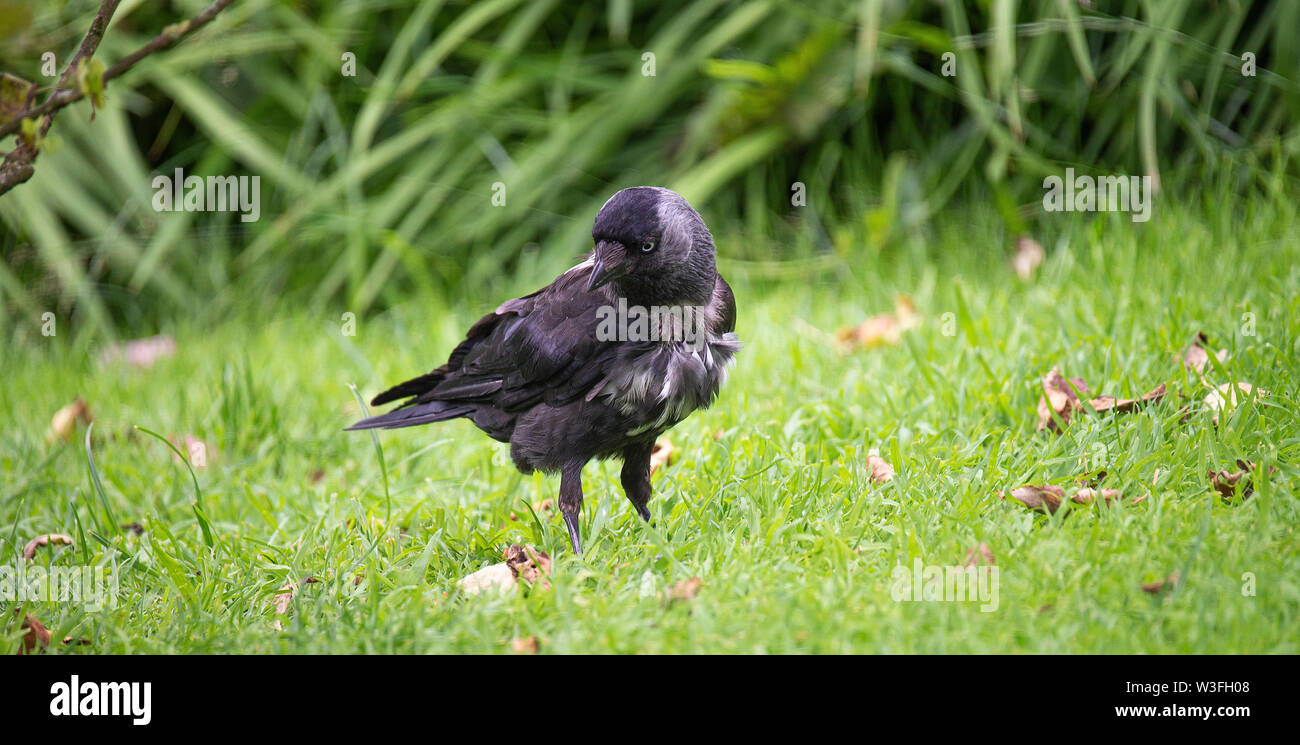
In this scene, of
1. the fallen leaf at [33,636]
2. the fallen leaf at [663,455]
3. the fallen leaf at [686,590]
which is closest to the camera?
the fallen leaf at [686,590]

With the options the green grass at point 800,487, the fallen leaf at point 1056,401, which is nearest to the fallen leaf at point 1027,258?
the green grass at point 800,487

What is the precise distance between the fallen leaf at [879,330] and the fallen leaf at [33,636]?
2.39 m

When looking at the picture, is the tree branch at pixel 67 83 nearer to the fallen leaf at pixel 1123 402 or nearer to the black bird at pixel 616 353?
the black bird at pixel 616 353

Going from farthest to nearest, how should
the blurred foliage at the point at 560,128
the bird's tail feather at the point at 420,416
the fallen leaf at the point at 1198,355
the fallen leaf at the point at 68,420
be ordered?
the blurred foliage at the point at 560,128 → the fallen leaf at the point at 68,420 → the fallen leaf at the point at 1198,355 → the bird's tail feather at the point at 420,416

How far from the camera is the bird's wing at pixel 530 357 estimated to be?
94.6 inches

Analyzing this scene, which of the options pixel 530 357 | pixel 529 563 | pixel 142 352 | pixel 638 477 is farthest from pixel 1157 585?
pixel 142 352

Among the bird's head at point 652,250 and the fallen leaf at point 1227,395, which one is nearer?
the bird's head at point 652,250

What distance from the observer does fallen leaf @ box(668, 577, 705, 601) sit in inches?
81.8

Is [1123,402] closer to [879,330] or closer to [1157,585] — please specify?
[1157,585]

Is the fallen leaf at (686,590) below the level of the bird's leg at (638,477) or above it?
below

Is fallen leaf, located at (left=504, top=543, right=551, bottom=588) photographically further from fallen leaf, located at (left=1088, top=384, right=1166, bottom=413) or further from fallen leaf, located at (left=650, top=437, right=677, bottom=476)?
fallen leaf, located at (left=1088, top=384, right=1166, bottom=413)

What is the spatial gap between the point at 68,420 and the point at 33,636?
5.14ft

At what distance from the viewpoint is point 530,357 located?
8.18ft
